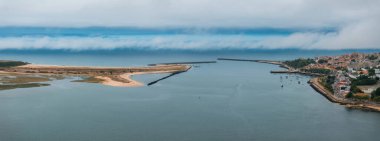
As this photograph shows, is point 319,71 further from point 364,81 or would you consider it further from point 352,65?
point 364,81

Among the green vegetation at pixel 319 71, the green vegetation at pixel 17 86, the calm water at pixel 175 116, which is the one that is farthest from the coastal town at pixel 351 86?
the green vegetation at pixel 17 86

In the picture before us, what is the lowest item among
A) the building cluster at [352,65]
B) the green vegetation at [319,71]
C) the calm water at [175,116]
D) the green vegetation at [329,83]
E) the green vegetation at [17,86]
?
the calm water at [175,116]

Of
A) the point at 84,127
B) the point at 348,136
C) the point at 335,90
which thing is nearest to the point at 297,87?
the point at 335,90

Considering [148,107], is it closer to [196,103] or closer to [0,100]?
[196,103]

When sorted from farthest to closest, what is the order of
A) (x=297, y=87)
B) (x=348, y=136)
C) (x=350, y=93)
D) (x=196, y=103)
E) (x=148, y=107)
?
1. (x=297, y=87)
2. (x=350, y=93)
3. (x=196, y=103)
4. (x=148, y=107)
5. (x=348, y=136)

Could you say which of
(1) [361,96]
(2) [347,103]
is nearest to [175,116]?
Answer: (2) [347,103]

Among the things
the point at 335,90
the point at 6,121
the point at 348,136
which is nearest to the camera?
the point at 348,136

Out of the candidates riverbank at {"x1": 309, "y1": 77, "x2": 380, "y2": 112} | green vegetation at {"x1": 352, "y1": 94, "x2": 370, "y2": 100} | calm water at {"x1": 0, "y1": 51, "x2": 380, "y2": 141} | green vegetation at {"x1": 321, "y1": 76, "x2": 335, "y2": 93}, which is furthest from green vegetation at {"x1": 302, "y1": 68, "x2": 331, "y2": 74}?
green vegetation at {"x1": 352, "y1": 94, "x2": 370, "y2": 100}

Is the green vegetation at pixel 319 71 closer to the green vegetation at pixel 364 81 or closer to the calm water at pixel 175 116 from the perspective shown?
the green vegetation at pixel 364 81

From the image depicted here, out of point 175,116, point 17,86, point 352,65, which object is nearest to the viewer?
point 175,116
